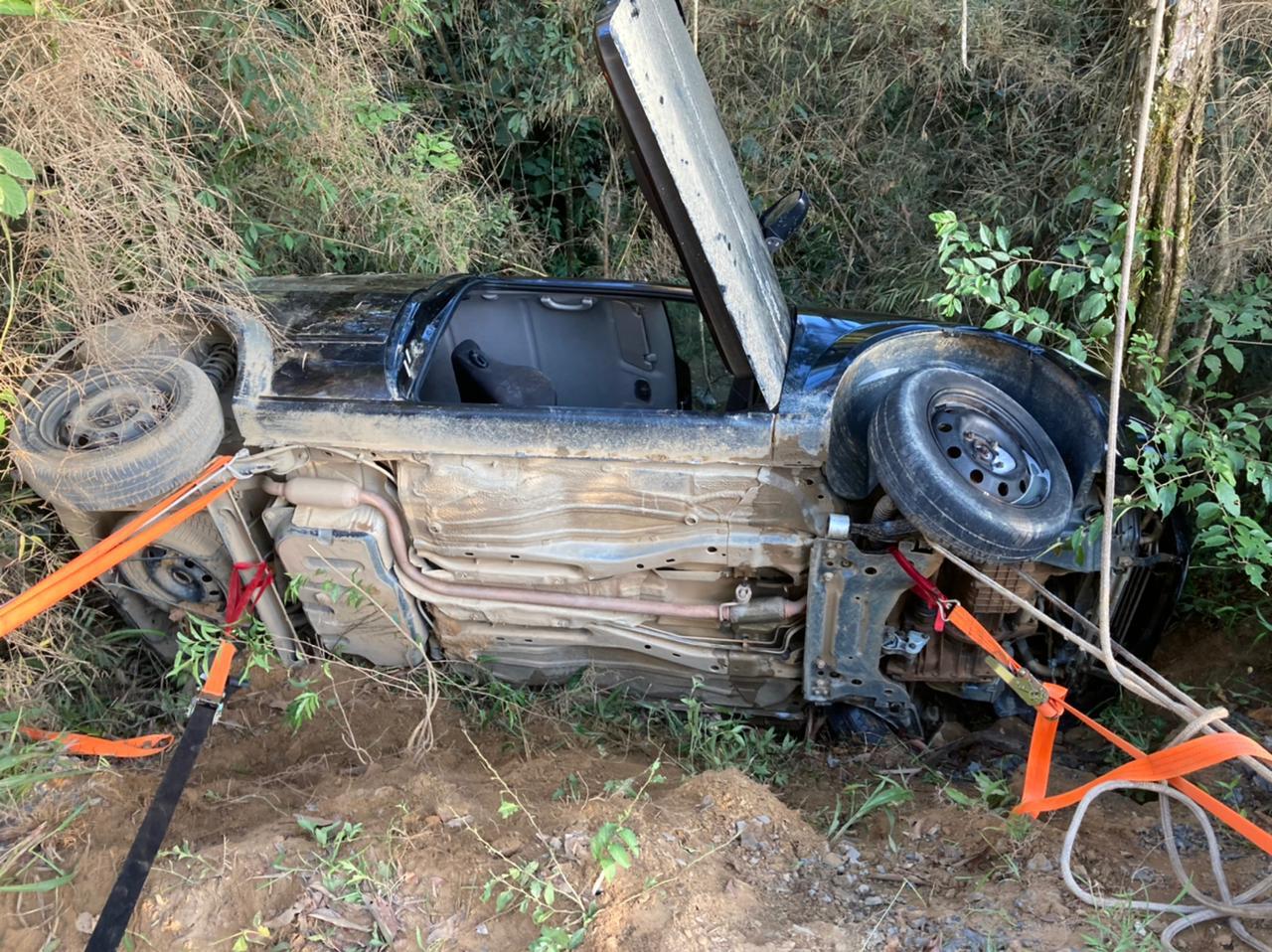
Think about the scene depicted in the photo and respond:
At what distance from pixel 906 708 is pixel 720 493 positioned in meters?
0.94

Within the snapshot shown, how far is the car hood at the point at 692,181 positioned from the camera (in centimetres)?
224

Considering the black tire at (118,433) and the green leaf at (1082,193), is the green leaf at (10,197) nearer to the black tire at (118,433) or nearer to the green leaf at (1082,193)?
the black tire at (118,433)

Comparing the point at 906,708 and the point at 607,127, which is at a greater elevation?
the point at 607,127

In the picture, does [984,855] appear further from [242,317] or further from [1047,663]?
[242,317]

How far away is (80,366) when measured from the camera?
302cm

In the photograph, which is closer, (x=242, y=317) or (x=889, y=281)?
(x=242, y=317)

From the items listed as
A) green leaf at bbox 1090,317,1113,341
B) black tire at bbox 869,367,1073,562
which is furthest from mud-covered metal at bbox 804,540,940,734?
green leaf at bbox 1090,317,1113,341

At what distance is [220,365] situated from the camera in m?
3.15

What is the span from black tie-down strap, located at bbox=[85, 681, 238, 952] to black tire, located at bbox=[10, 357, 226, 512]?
71 centimetres

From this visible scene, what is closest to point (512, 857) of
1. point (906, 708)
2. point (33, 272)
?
point (906, 708)

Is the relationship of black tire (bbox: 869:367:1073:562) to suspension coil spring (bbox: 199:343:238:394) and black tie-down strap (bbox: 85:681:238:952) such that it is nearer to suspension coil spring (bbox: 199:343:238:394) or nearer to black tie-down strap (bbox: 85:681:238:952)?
black tie-down strap (bbox: 85:681:238:952)

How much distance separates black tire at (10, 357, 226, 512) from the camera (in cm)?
273

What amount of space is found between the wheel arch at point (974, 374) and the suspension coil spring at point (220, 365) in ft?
6.35

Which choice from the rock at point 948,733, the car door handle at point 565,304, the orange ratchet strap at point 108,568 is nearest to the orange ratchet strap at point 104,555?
the orange ratchet strap at point 108,568
